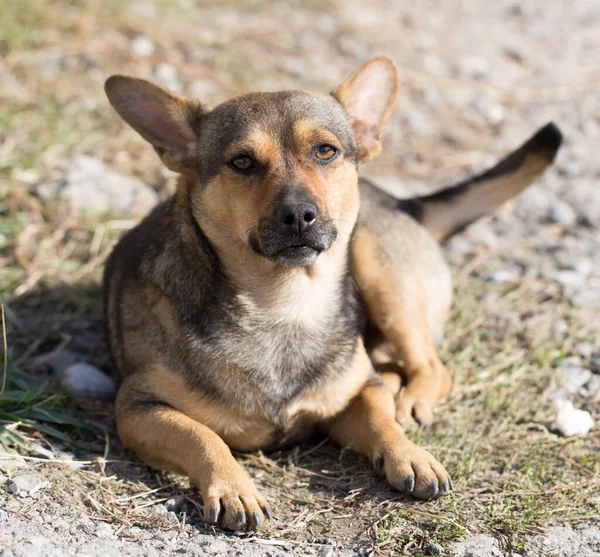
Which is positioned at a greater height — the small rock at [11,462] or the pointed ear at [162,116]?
the pointed ear at [162,116]

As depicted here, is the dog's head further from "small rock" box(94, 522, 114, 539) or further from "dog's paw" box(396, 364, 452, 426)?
"small rock" box(94, 522, 114, 539)

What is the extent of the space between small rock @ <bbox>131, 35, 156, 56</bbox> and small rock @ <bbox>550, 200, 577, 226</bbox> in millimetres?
4344

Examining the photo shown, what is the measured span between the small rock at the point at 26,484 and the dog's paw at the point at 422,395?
6.37 feet

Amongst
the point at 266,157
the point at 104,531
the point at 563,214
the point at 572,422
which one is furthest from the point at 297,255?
the point at 563,214

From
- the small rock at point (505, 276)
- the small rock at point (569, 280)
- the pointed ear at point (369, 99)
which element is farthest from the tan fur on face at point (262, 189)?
the small rock at point (569, 280)

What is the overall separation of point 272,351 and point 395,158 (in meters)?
4.16

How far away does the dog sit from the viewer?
390 centimetres

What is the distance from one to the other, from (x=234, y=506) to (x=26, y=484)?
962 millimetres

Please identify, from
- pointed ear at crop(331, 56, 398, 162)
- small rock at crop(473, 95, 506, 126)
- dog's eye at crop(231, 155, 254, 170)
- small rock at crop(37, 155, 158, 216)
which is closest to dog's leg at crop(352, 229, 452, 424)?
pointed ear at crop(331, 56, 398, 162)

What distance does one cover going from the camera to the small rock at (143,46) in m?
8.43

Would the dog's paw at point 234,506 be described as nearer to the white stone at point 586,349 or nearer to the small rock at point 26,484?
the small rock at point 26,484

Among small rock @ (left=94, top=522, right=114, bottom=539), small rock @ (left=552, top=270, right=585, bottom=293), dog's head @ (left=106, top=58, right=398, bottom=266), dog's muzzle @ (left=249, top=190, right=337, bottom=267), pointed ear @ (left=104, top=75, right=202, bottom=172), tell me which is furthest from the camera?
small rock @ (left=552, top=270, right=585, bottom=293)

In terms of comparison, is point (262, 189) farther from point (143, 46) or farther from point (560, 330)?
point (143, 46)

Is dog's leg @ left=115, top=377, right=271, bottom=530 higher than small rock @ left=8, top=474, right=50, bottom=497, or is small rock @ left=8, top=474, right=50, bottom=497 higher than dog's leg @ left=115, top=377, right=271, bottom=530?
dog's leg @ left=115, top=377, right=271, bottom=530
